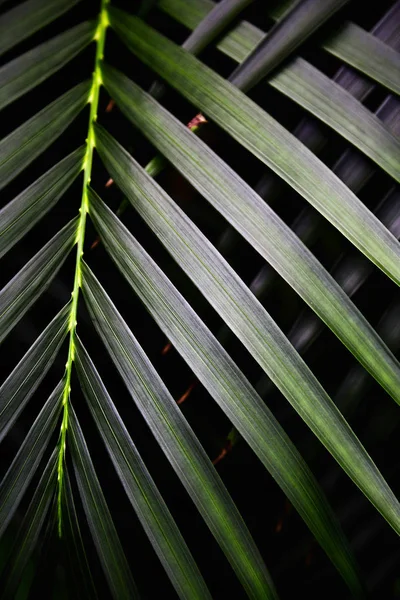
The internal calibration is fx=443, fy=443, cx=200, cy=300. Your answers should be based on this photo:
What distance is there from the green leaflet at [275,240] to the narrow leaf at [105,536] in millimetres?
265

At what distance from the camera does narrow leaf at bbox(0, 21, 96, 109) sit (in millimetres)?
441

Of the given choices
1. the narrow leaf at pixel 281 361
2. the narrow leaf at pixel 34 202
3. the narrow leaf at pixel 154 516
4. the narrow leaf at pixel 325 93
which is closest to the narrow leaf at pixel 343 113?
the narrow leaf at pixel 325 93

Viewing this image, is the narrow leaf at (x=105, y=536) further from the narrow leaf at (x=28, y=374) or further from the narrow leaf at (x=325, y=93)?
the narrow leaf at (x=325, y=93)

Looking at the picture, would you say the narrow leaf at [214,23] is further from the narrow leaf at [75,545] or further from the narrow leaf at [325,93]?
the narrow leaf at [75,545]

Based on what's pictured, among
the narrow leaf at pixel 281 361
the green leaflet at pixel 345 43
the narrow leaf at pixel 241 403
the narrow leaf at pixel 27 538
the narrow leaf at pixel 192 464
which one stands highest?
the green leaflet at pixel 345 43

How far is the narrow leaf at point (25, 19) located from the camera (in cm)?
46

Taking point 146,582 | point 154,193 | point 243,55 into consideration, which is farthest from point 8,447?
point 243,55

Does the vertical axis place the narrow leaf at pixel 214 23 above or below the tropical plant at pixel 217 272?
above

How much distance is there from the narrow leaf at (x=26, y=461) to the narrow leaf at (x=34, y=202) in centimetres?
15

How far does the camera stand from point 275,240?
38cm

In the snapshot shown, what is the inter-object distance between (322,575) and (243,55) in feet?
2.20

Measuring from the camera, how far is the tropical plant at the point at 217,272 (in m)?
0.38

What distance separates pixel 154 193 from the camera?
1.36 ft

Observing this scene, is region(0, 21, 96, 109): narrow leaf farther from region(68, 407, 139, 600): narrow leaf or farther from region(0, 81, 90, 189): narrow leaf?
region(68, 407, 139, 600): narrow leaf
